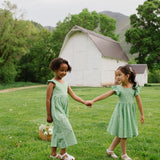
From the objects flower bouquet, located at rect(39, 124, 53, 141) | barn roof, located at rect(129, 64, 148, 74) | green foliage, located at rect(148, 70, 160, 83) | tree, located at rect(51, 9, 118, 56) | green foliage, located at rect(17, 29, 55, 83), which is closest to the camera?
flower bouquet, located at rect(39, 124, 53, 141)

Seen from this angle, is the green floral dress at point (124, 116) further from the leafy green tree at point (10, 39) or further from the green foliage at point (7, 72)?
the green foliage at point (7, 72)

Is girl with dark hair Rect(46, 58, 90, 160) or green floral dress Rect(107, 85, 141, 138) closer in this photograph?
girl with dark hair Rect(46, 58, 90, 160)

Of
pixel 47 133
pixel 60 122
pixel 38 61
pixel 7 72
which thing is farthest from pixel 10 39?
pixel 60 122

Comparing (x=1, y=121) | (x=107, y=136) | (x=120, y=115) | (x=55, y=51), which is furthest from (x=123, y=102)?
(x=55, y=51)

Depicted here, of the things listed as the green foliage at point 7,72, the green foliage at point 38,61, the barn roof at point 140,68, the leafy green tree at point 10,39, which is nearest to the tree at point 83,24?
the green foliage at point 38,61

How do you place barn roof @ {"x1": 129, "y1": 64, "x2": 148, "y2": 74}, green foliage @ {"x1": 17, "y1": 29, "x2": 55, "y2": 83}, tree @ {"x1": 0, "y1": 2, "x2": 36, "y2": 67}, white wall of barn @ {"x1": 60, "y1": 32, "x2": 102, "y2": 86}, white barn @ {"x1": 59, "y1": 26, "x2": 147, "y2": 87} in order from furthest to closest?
green foliage @ {"x1": 17, "y1": 29, "x2": 55, "y2": 83} → barn roof @ {"x1": 129, "y1": 64, "x2": 148, "y2": 74} → tree @ {"x1": 0, "y1": 2, "x2": 36, "y2": 67} → white wall of barn @ {"x1": 60, "y1": 32, "x2": 102, "y2": 86} → white barn @ {"x1": 59, "y1": 26, "x2": 147, "y2": 87}

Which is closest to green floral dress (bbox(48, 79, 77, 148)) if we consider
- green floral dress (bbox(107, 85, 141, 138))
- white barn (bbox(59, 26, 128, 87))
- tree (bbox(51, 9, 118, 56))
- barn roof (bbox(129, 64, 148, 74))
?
green floral dress (bbox(107, 85, 141, 138))

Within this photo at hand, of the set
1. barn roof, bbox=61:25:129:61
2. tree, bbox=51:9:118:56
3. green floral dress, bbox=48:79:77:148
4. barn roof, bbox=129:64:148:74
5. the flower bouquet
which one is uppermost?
tree, bbox=51:9:118:56

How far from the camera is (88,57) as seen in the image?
85.1ft

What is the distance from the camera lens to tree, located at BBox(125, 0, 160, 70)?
91.5ft

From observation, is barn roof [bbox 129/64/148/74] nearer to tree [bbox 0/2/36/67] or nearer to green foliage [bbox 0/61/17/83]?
tree [bbox 0/2/36/67]

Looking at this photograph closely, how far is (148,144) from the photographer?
4.06 meters

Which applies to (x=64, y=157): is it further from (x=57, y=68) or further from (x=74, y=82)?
(x=74, y=82)

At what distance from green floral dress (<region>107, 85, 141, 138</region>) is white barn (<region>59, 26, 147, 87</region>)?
2156cm
